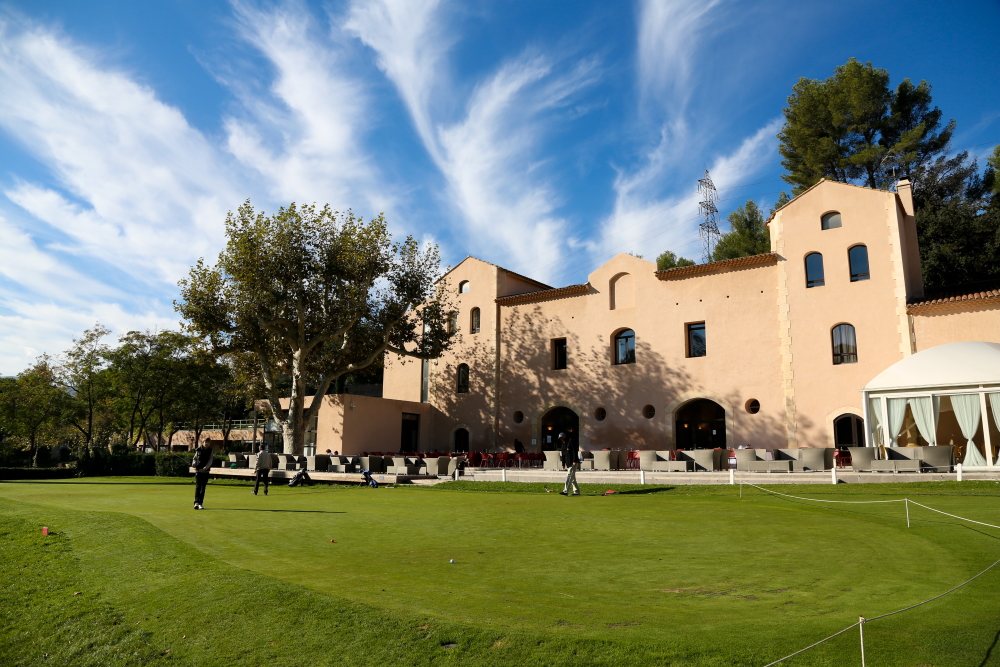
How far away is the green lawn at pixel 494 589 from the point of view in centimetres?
424

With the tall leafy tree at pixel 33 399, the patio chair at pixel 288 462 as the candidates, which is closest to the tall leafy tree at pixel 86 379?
the tall leafy tree at pixel 33 399

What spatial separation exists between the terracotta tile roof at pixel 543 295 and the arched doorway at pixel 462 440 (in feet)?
22.2

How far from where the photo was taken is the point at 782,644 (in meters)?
4.02

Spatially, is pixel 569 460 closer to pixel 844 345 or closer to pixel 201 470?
pixel 201 470

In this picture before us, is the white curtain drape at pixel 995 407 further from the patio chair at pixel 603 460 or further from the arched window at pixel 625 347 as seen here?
the arched window at pixel 625 347

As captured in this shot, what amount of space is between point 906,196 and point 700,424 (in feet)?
37.9

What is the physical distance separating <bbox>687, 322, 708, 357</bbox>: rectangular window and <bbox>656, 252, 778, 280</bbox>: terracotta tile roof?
2.13 m

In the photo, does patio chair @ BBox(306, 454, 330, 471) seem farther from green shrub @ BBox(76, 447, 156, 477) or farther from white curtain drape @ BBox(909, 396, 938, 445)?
white curtain drape @ BBox(909, 396, 938, 445)

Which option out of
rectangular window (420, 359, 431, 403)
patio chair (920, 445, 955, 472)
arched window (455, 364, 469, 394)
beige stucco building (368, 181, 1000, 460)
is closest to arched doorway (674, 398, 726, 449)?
beige stucco building (368, 181, 1000, 460)

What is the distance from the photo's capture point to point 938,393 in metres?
17.7

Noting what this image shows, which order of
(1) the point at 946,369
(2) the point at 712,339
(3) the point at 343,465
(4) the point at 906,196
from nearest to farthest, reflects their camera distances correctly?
(1) the point at 946,369, (4) the point at 906,196, (3) the point at 343,465, (2) the point at 712,339

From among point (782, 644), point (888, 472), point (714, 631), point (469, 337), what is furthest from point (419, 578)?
point (469, 337)

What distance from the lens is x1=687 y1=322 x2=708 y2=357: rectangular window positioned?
25578 millimetres

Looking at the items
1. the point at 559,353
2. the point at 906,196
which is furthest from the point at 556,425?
the point at 906,196
